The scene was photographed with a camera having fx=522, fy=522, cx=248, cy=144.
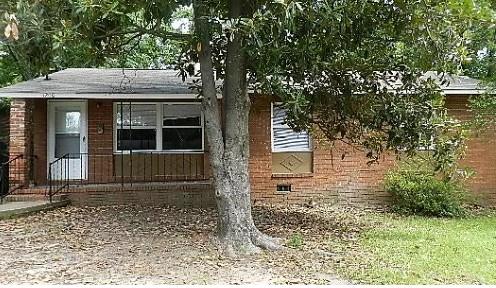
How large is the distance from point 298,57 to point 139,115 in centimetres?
660

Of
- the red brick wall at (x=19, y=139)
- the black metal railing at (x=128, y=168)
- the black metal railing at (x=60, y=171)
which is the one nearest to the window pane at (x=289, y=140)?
the black metal railing at (x=128, y=168)

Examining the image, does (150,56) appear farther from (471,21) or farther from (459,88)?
(471,21)

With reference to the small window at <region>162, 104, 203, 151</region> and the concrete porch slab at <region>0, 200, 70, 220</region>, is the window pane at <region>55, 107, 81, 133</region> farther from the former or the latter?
the concrete porch slab at <region>0, 200, 70, 220</region>

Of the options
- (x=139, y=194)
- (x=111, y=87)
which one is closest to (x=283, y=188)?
(x=139, y=194)

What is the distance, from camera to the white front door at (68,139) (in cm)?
1384

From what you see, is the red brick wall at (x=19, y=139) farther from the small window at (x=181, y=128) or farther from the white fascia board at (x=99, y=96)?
the small window at (x=181, y=128)

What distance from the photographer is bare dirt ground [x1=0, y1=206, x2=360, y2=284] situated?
21.9 feet

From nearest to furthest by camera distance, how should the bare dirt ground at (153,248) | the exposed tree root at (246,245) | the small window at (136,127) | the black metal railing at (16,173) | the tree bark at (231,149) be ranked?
the bare dirt ground at (153,248) → the exposed tree root at (246,245) → the tree bark at (231,149) → the black metal railing at (16,173) → the small window at (136,127)

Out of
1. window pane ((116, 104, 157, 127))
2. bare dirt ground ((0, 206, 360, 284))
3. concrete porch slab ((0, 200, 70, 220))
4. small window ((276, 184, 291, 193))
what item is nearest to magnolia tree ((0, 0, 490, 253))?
bare dirt ground ((0, 206, 360, 284))

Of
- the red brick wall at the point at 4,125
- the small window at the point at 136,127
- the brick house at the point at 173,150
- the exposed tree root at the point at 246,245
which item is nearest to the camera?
the exposed tree root at the point at 246,245

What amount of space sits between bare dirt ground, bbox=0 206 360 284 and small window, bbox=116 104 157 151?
2344mm

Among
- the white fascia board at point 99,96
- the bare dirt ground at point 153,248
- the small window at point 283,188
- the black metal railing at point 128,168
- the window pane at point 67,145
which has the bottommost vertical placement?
the bare dirt ground at point 153,248

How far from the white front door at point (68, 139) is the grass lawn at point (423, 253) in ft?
Answer: 25.7

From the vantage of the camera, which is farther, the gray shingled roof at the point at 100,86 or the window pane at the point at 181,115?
the window pane at the point at 181,115
